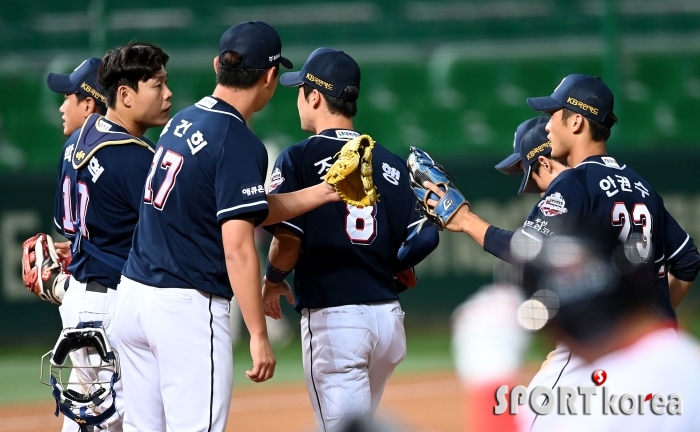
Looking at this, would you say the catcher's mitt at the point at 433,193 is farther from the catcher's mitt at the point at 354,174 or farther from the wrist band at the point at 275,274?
the wrist band at the point at 275,274

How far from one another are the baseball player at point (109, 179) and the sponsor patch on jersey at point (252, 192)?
32.8 inches

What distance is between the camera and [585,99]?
425 centimetres

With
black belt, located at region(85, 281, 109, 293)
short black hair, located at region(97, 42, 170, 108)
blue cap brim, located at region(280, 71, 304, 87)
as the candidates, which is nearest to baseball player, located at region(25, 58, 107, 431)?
black belt, located at region(85, 281, 109, 293)

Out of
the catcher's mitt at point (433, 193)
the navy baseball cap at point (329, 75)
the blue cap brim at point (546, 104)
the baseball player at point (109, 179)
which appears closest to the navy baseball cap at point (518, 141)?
the blue cap brim at point (546, 104)

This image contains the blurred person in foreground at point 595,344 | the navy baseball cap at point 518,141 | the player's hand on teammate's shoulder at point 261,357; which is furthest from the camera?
the navy baseball cap at point 518,141

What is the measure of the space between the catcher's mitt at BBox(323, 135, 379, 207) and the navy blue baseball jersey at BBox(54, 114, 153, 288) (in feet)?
3.18

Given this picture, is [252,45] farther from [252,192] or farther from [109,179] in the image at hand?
[109,179]

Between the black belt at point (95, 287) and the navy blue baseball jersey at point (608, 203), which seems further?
the black belt at point (95, 287)

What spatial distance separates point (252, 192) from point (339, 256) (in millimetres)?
774

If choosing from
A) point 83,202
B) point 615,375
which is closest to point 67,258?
point 83,202

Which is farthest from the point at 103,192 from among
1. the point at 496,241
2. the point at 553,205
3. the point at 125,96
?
the point at 553,205

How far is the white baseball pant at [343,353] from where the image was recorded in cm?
417

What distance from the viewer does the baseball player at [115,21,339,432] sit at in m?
3.59

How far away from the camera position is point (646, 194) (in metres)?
4.07
